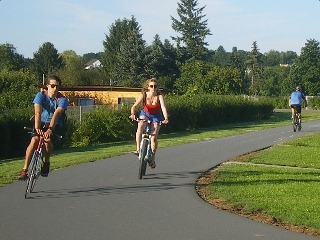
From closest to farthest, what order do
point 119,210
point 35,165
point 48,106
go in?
1. point 119,210
2. point 35,165
3. point 48,106

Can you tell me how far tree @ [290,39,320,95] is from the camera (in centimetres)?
10394

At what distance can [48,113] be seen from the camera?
10.5m

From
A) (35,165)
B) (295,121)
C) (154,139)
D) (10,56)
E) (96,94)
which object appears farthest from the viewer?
(10,56)

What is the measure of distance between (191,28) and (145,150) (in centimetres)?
9435

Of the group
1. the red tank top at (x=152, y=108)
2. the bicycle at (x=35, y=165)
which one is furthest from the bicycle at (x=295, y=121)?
the bicycle at (x=35, y=165)

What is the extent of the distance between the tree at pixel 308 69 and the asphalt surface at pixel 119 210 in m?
93.2

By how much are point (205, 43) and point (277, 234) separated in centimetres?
9929

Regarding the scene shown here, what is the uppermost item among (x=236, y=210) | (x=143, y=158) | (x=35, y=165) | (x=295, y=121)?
(x=35, y=165)

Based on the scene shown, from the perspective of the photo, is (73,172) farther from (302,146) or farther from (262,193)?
(302,146)

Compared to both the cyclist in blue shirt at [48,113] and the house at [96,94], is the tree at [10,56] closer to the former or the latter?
the house at [96,94]

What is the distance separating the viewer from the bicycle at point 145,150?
1237cm

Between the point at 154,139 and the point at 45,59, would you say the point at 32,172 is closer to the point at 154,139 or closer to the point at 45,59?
the point at 154,139

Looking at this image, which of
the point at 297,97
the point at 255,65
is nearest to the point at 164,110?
the point at 297,97

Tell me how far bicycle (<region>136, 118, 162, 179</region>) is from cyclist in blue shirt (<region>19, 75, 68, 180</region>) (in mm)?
2293
